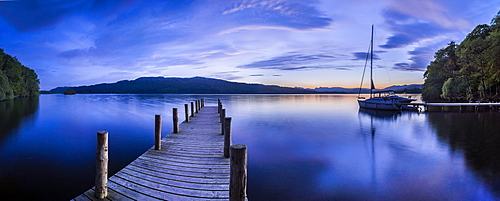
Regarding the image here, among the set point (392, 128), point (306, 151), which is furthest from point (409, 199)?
point (392, 128)

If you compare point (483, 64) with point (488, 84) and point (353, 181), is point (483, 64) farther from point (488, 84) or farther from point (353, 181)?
point (353, 181)

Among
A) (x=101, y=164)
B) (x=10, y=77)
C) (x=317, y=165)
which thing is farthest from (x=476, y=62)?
(x=10, y=77)

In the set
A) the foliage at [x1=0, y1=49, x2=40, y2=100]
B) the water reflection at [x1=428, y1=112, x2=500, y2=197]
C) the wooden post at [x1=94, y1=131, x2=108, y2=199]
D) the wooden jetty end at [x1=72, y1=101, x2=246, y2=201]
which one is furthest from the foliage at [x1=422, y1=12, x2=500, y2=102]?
the foliage at [x1=0, y1=49, x2=40, y2=100]

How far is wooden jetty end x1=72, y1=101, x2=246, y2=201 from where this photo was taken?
4242 mm

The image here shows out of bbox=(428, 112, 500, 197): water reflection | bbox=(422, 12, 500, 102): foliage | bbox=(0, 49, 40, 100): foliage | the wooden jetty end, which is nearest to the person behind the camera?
the wooden jetty end

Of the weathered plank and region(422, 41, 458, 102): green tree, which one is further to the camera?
region(422, 41, 458, 102): green tree

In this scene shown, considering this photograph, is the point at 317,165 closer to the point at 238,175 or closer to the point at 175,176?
the point at 175,176

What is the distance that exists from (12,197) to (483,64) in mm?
47402

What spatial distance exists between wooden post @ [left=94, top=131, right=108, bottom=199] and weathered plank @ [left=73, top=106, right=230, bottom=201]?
143 mm

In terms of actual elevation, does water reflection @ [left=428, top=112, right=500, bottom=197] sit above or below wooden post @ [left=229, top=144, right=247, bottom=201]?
below

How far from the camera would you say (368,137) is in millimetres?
14688

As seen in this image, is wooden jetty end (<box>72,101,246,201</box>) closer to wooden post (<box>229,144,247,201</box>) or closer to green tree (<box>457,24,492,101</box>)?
wooden post (<box>229,144,247,201</box>)

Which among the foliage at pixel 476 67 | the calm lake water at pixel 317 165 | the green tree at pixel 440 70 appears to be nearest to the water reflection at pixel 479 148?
the calm lake water at pixel 317 165

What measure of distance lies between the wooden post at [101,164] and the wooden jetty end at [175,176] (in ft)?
0.43
